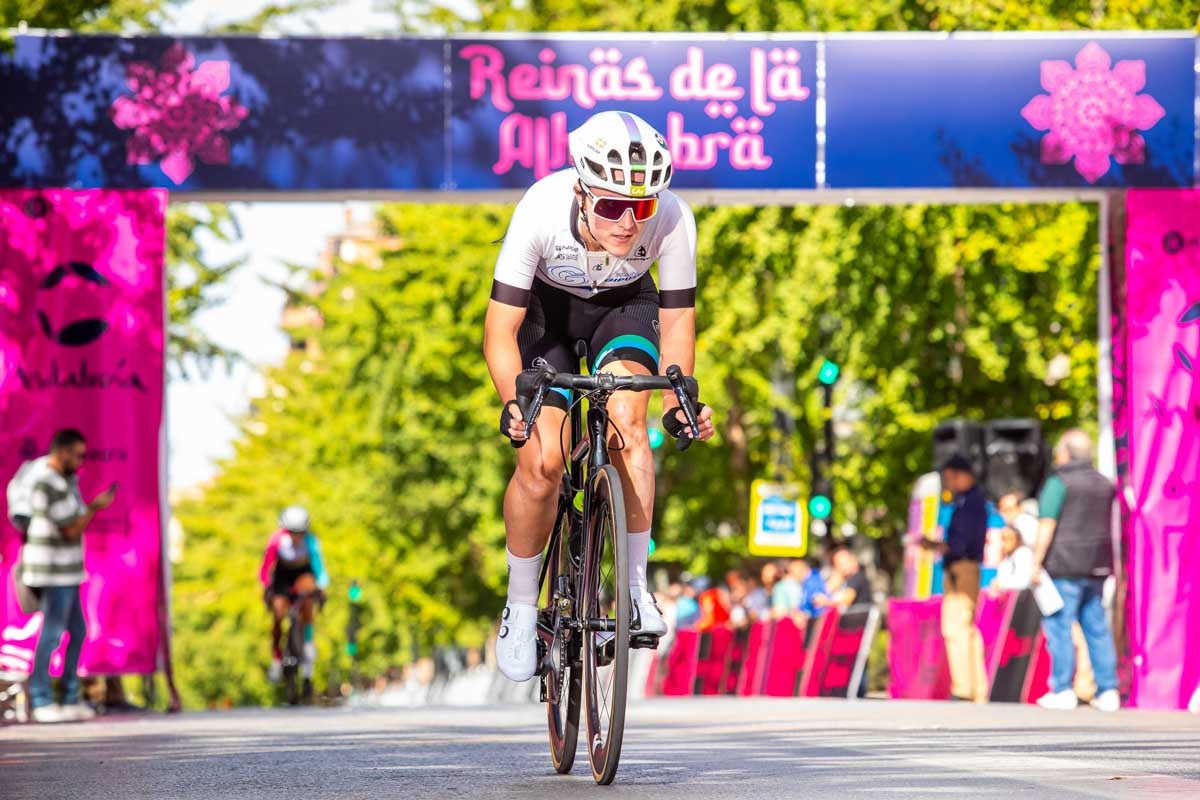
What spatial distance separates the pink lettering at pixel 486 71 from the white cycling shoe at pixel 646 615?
8.58 m

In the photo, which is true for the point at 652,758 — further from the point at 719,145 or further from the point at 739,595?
the point at 739,595

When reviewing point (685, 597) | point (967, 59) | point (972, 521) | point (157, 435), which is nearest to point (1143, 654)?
point (972, 521)

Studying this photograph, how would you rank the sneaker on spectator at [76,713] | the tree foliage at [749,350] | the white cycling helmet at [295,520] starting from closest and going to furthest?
the sneaker on spectator at [76,713] → the white cycling helmet at [295,520] → the tree foliage at [749,350]

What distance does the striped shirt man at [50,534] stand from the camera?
1612cm

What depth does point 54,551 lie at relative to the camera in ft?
53.1

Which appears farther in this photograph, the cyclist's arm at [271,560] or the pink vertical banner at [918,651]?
the cyclist's arm at [271,560]

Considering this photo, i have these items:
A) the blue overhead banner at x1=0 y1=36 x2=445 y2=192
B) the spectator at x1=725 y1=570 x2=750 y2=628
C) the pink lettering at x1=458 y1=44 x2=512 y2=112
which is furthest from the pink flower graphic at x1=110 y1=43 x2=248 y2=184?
the spectator at x1=725 y1=570 x2=750 y2=628

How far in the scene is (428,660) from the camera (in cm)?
4853

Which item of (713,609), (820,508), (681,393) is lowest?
(713,609)

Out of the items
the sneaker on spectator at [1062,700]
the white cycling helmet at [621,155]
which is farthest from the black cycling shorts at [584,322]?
the sneaker on spectator at [1062,700]

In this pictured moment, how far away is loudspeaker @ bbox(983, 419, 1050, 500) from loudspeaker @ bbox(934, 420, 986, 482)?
71 mm

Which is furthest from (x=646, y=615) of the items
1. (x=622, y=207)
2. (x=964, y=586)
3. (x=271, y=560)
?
(x=271, y=560)

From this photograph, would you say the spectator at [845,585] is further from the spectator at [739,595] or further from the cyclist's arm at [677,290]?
the cyclist's arm at [677,290]

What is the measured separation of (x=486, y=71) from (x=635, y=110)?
1.08 metres
